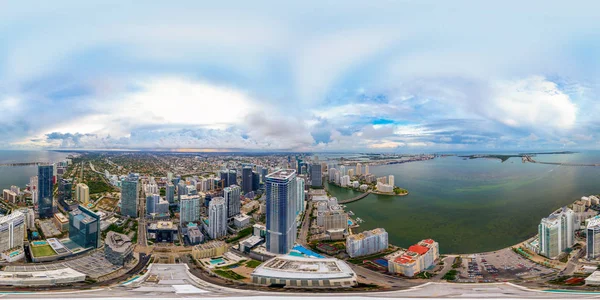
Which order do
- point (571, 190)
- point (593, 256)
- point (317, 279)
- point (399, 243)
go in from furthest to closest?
point (571, 190) < point (399, 243) < point (593, 256) < point (317, 279)

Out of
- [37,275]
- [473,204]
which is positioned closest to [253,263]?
[37,275]

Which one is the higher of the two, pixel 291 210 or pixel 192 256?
pixel 291 210

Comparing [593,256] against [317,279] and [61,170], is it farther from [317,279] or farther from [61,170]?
[61,170]

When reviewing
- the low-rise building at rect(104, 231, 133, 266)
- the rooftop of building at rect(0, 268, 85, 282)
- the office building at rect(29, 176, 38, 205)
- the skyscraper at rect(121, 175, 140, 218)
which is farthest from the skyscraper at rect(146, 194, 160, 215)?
the rooftop of building at rect(0, 268, 85, 282)

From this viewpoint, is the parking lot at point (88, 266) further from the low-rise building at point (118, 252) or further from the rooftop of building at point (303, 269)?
the rooftop of building at point (303, 269)

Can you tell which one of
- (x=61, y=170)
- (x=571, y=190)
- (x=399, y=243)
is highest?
(x=61, y=170)

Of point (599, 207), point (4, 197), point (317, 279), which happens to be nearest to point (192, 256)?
point (317, 279)

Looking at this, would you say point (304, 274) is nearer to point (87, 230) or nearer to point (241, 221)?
point (241, 221)

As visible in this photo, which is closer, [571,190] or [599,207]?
[599,207]

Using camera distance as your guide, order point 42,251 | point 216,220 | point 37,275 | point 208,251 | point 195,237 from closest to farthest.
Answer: point 37,275 → point 208,251 → point 42,251 → point 195,237 → point 216,220
